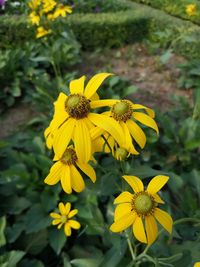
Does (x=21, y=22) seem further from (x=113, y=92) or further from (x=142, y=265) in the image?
(x=142, y=265)

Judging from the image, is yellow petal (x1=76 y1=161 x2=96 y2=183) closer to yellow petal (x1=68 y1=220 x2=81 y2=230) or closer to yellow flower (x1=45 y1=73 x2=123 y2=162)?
yellow flower (x1=45 y1=73 x2=123 y2=162)

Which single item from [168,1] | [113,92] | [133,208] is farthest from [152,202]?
[168,1]

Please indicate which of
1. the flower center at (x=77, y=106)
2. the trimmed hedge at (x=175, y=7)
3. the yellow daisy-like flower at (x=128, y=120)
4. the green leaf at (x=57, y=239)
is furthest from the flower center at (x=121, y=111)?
the trimmed hedge at (x=175, y=7)

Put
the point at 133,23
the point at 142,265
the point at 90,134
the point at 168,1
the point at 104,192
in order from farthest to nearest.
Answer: the point at 168,1 → the point at 133,23 → the point at 142,265 → the point at 104,192 → the point at 90,134

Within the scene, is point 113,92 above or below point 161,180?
below

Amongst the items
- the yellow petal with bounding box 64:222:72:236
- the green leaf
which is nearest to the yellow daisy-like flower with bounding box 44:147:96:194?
the yellow petal with bounding box 64:222:72:236

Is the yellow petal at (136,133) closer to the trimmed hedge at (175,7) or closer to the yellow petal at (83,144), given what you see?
the yellow petal at (83,144)
